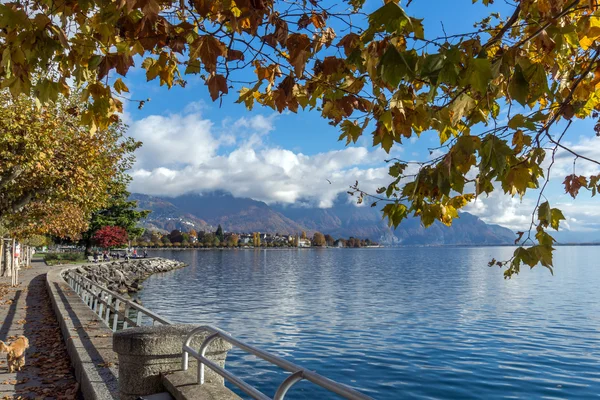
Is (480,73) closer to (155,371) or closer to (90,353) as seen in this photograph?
(155,371)

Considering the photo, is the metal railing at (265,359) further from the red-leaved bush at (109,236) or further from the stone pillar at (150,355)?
the red-leaved bush at (109,236)

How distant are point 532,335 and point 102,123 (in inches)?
991

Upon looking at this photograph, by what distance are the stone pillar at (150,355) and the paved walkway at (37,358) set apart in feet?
8.78

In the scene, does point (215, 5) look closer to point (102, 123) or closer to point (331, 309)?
point (102, 123)

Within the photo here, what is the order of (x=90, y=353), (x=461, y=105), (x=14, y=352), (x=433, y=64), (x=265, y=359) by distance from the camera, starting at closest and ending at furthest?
1. (x=433, y=64)
2. (x=461, y=105)
3. (x=265, y=359)
4. (x=14, y=352)
5. (x=90, y=353)

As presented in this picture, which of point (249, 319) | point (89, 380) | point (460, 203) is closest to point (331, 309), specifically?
point (249, 319)

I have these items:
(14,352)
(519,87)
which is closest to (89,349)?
(14,352)

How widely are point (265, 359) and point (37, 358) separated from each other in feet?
28.8

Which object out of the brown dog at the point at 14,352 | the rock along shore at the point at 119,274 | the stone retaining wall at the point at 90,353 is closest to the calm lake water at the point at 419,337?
the rock along shore at the point at 119,274

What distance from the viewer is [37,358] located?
417 inches

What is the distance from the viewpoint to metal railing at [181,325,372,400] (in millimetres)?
2975

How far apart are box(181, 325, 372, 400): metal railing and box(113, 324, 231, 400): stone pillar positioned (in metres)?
0.15

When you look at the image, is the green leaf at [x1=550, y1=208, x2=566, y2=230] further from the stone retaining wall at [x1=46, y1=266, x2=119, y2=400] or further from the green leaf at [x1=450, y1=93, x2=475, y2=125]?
the stone retaining wall at [x1=46, y1=266, x2=119, y2=400]

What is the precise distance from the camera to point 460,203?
4.71 m
